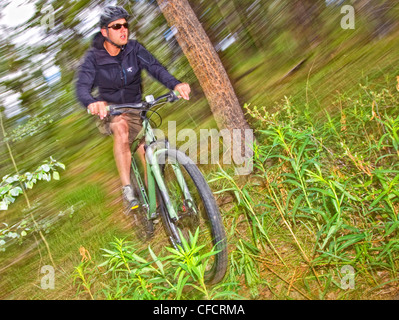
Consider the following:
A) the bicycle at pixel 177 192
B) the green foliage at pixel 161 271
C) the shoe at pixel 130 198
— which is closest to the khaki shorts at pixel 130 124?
the bicycle at pixel 177 192

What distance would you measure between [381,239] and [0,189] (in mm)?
3453

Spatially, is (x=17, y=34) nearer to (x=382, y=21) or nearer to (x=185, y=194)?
(x=185, y=194)

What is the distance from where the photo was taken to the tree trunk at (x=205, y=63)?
3498 mm

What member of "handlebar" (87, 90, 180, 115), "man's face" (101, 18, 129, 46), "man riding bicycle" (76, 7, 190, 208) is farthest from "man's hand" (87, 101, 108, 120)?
"man's face" (101, 18, 129, 46)

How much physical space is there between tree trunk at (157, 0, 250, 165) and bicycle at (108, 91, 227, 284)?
854mm

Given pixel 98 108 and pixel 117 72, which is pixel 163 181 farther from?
pixel 117 72

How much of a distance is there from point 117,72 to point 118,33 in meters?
0.35

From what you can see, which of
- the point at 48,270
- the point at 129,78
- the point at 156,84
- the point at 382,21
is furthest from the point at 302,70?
the point at 48,270

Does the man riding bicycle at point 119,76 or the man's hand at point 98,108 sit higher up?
the man riding bicycle at point 119,76

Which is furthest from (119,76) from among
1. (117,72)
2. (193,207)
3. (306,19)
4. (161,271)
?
(306,19)

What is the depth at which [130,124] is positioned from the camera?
3205mm

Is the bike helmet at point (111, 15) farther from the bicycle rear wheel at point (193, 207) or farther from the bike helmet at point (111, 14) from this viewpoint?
the bicycle rear wheel at point (193, 207)

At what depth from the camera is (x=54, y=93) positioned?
18.1 ft
